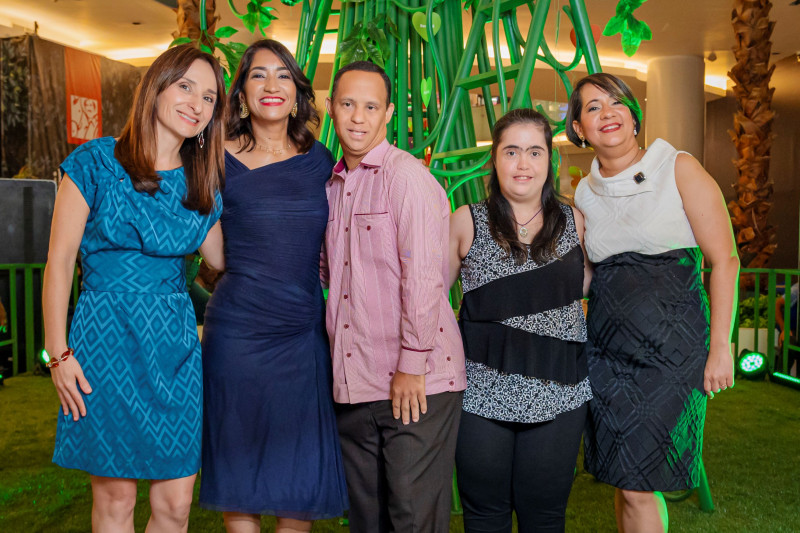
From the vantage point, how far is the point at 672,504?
2.73 meters

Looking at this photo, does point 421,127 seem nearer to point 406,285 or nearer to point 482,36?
point 482,36

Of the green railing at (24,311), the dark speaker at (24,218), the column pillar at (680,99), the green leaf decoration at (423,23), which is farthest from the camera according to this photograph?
the column pillar at (680,99)

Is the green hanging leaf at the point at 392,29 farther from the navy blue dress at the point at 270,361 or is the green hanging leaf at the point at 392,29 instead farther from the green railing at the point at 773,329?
the green railing at the point at 773,329

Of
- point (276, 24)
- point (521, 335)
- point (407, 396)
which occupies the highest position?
point (276, 24)

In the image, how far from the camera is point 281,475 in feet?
5.69

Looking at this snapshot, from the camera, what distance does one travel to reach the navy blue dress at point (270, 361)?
1688 millimetres

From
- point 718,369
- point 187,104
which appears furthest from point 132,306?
point 718,369

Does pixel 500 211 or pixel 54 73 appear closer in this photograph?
pixel 500 211

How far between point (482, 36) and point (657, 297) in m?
0.93

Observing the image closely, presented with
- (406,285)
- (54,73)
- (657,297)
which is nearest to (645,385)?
(657,297)

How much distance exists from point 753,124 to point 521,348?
221 inches

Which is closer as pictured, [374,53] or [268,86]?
[268,86]

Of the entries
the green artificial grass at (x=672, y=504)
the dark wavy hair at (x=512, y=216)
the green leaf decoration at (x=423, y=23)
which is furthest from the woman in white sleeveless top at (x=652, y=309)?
the green artificial grass at (x=672, y=504)

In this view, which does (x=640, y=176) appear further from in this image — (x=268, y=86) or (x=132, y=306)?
(x=132, y=306)
